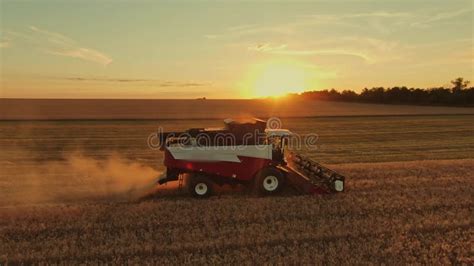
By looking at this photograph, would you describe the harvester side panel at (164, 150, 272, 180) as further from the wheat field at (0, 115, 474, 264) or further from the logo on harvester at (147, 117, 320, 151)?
the wheat field at (0, 115, 474, 264)

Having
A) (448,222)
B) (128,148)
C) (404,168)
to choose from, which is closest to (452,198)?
Result: (448,222)

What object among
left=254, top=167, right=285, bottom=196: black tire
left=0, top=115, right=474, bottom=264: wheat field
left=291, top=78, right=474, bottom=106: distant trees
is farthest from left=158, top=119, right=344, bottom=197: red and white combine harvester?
left=291, top=78, right=474, bottom=106: distant trees

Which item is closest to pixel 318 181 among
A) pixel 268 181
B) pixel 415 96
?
pixel 268 181

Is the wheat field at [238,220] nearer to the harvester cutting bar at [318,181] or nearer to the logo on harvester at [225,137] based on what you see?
the harvester cutting bar at [318,181]

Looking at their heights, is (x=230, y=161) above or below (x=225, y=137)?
below

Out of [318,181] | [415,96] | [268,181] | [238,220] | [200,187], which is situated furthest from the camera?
[415,96]

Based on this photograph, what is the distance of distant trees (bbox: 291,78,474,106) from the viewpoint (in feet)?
174

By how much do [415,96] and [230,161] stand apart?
179 ft

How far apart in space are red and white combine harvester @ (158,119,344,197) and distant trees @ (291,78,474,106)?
49881mm

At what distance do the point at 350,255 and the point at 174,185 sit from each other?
5385 mm

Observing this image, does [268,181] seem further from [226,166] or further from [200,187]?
[200,187]

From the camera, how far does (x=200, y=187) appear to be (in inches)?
372

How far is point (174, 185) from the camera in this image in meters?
10.7

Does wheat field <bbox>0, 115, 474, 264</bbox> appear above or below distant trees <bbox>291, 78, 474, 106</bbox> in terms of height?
below
